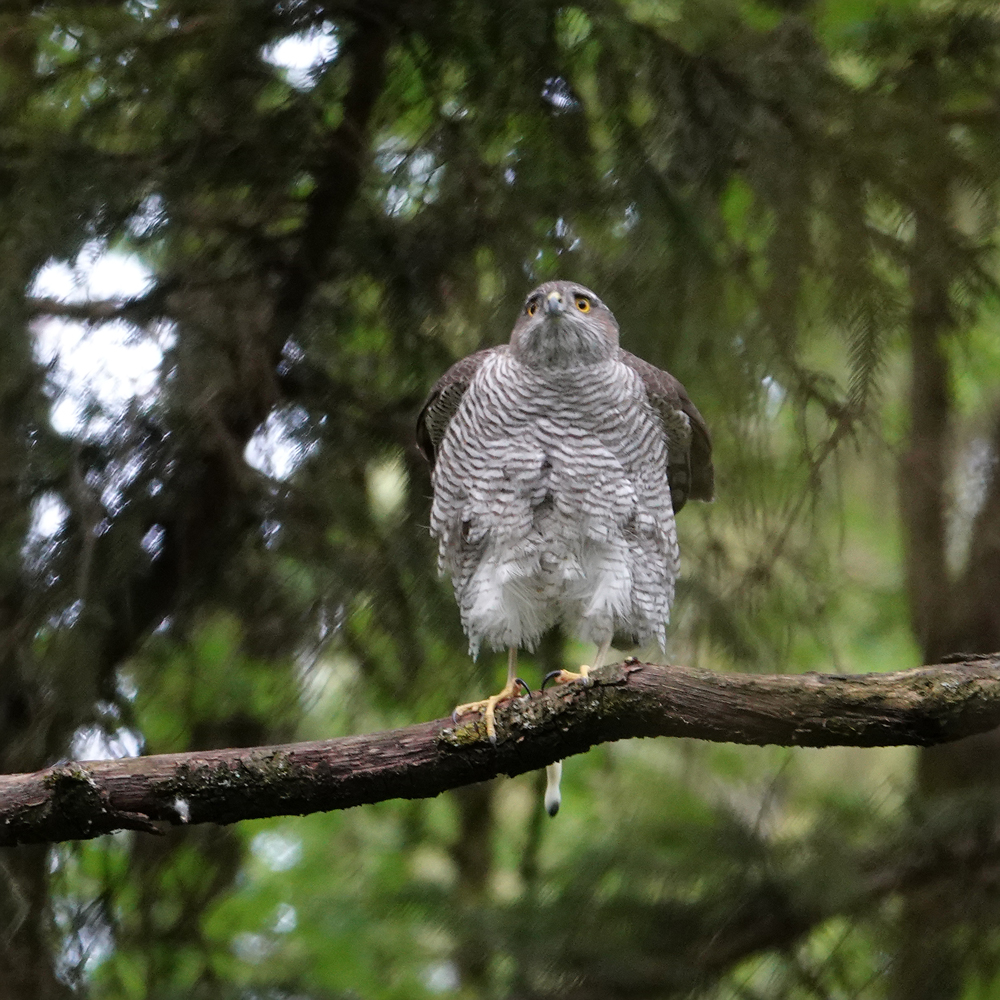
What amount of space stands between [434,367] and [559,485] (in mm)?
789

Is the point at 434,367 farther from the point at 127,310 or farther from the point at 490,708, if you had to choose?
the point at 490,708

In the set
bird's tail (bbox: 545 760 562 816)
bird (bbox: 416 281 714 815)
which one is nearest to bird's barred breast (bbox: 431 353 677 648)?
bird (bbox: 416 281 714 815)

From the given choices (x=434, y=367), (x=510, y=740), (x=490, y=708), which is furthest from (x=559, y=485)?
(x=510, y=740)

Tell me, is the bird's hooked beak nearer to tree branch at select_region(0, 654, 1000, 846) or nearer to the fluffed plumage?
the fluffed plumage

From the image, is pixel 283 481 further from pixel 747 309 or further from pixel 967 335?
pixel 967 335

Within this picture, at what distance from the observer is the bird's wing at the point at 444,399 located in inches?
154

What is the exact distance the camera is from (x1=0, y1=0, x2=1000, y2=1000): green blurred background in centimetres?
368

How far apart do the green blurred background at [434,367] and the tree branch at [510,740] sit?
78 cm

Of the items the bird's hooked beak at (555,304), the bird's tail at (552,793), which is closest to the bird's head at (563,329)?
the bird's hooked beak at (555,304)

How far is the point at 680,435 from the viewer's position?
4.02 m

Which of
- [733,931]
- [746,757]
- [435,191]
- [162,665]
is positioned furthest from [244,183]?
[746,757]

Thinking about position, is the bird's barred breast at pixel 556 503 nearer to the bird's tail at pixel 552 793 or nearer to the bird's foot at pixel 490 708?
the bird's foot at pixel 490 708

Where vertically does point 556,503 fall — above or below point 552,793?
above

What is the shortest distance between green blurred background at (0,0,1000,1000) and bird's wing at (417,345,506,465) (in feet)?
0.38
